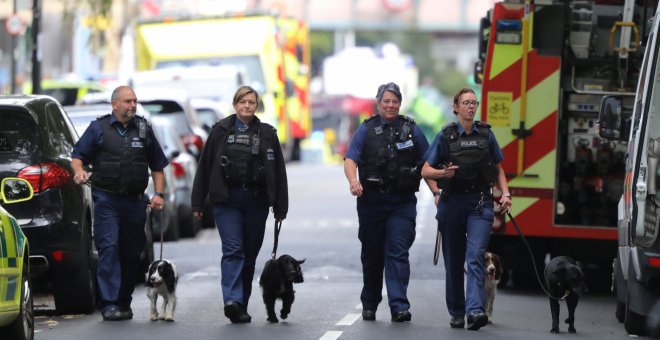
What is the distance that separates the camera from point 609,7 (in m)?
16.6

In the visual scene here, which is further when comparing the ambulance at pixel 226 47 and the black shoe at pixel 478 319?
the ambulance at pixel 226 47

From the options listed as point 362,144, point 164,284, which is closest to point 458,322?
point 362,144

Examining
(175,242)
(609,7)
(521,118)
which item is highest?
(609,7)

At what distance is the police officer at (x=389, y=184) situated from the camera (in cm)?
1314

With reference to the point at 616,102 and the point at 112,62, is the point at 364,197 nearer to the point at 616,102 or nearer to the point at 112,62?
the point at 616,102

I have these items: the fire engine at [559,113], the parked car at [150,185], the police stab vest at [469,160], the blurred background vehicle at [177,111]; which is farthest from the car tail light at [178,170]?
the police stab vest at [469,160]

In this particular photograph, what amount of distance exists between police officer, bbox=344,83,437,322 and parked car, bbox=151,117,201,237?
30.1 ft

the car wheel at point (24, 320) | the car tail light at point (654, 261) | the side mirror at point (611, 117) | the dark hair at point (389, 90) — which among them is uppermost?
the dark hair at point (389, 90)

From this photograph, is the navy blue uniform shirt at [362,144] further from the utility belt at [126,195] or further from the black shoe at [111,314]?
the black shoe at [111,314]

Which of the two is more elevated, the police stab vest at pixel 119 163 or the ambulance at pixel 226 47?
the ambulance at pixel 226 47

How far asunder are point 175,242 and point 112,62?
45.2 m

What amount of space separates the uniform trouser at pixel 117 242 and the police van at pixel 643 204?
3579 millimetres

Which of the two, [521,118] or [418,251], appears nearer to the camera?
[521,118]

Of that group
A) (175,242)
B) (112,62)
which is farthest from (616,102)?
(112,62)
